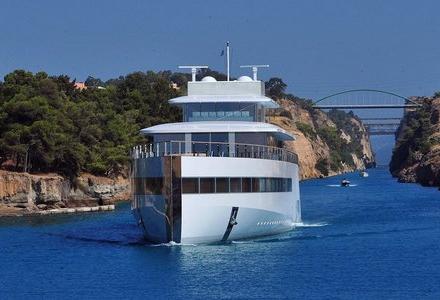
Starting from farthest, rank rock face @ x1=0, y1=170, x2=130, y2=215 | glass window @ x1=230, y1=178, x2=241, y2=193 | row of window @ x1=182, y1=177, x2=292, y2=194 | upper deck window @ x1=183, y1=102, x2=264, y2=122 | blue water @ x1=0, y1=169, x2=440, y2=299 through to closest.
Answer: rock face @ x1=0, y1=170, x2=130, y2=215, upper deck window @ x1=183, y1=102, x2=264, y2=122, glass window @ x1=230, y1=178, x2=241, y2=193, row of window @ x1=182, y1=177, x2=292, y2=194, blue water @ x1=0, y1=169, x2=440, y2=299

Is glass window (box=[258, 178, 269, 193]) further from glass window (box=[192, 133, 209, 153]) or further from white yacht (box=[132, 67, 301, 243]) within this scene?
glass window (box=[192, 133, 209, 153])

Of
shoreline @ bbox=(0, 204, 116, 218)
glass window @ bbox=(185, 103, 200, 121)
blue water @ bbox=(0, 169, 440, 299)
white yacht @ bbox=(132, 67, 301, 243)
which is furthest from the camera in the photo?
shoreline @ bbox=(0, 204, 116, 218)

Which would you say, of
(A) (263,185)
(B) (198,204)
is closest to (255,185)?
(A) (263,185)

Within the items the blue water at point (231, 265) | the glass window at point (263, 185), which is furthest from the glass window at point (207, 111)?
the blue water at point (231, 265)

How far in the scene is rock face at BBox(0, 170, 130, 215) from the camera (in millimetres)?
91938

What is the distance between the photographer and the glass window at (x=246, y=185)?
4981 cm

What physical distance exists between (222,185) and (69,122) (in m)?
58.4

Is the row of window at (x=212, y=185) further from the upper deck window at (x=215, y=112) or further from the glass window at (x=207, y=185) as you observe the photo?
the upper deck window at (x=215, y=112)

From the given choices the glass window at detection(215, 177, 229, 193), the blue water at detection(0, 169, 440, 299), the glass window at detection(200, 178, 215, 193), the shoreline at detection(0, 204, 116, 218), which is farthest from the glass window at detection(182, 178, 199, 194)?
the shoreline at detection(0, 204, 116, 218)

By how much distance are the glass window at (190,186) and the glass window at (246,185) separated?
281 centimetres

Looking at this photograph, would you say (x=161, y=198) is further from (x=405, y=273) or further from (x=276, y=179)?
(x=405, y=273)

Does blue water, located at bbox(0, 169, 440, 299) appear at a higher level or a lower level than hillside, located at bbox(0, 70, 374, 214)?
lower

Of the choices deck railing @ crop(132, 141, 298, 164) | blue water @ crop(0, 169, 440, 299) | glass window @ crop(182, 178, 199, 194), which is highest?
deck railing @ crop(132, 141, 298, 164)

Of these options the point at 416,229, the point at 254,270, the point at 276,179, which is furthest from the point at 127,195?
the point at 254,270
